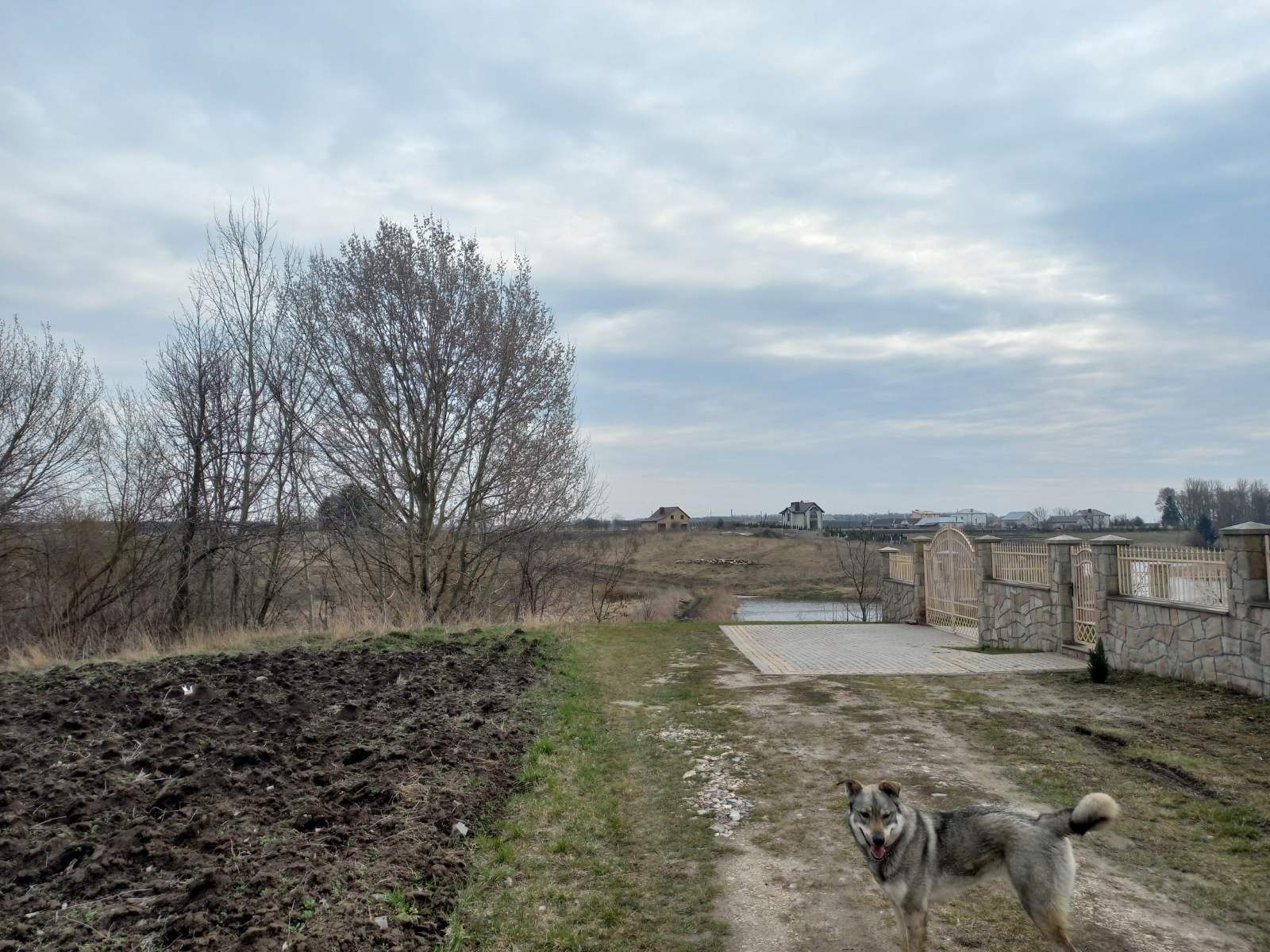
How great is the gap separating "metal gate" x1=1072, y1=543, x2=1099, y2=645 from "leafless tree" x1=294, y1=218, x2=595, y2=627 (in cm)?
1153

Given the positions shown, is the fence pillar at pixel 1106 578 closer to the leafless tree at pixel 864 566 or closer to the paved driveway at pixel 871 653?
the paved driveway at pixel 871 653

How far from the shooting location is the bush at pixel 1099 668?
33.3ft

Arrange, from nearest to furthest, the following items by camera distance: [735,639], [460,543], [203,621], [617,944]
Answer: [617,944]
[735,639]
[203,621]
[460,543]

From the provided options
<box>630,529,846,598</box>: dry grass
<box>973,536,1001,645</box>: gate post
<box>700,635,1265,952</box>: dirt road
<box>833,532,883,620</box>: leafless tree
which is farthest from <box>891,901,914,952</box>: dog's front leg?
<box>630,529,846,598</box>: dry grass

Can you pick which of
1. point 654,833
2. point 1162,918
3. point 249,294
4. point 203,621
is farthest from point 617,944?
point 249,294

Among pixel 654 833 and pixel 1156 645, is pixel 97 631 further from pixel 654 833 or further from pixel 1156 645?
pixel 1156 645

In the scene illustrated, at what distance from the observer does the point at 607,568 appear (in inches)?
996

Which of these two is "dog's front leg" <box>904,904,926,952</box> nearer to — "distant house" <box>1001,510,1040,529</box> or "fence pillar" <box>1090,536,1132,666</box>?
"fence pillar" <box>1090,536,1132,666</box>

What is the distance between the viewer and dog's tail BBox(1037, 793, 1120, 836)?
3184mm

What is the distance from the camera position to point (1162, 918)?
385 cm

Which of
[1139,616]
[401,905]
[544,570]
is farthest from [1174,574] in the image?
[544,570]

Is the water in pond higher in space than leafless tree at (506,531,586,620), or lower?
lower

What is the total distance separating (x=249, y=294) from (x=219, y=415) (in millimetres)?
3045

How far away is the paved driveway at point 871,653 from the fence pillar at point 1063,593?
0.45 m
